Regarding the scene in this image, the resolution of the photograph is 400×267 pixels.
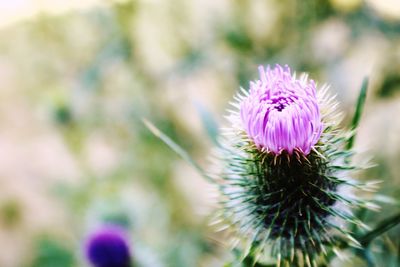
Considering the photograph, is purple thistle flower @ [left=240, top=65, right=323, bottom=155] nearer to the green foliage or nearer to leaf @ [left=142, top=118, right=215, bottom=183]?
leaf @ [left=142, top=118, right=215, bottom=183]

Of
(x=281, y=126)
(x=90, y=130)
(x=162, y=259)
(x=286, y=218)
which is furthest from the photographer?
(x=90, y=130)

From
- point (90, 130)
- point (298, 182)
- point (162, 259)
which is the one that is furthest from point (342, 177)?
point (90, 130)

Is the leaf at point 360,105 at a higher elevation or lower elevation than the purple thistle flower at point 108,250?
higher

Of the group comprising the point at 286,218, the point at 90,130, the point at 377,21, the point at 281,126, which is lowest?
the point at 286,218

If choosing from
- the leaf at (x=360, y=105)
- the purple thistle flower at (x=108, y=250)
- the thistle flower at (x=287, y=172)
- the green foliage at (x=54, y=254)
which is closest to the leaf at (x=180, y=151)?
the thistle flower at (x=287, y=172)

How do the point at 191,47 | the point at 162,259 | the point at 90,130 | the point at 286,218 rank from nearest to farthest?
1. the point at 286,218
2. the point at 162,259
3. the point at 191,47
4. the point at 90,130

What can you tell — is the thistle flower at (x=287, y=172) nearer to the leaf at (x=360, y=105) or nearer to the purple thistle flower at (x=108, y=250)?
the leaf at (x=360, y=105)

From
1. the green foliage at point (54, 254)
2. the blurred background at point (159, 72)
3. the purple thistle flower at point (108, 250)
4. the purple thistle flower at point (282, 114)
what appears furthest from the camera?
the green foliage at point (54, 254)

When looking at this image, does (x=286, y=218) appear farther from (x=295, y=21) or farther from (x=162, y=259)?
(x=295, y=21)

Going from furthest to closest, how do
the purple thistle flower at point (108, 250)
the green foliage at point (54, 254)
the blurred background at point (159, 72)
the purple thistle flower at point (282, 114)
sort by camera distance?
the green foliage at point (54, 254) → the blurred background at point (159, 72) → the purple thistle flower at point (108, 250) → the purple thistle flower at point (282, 114)
